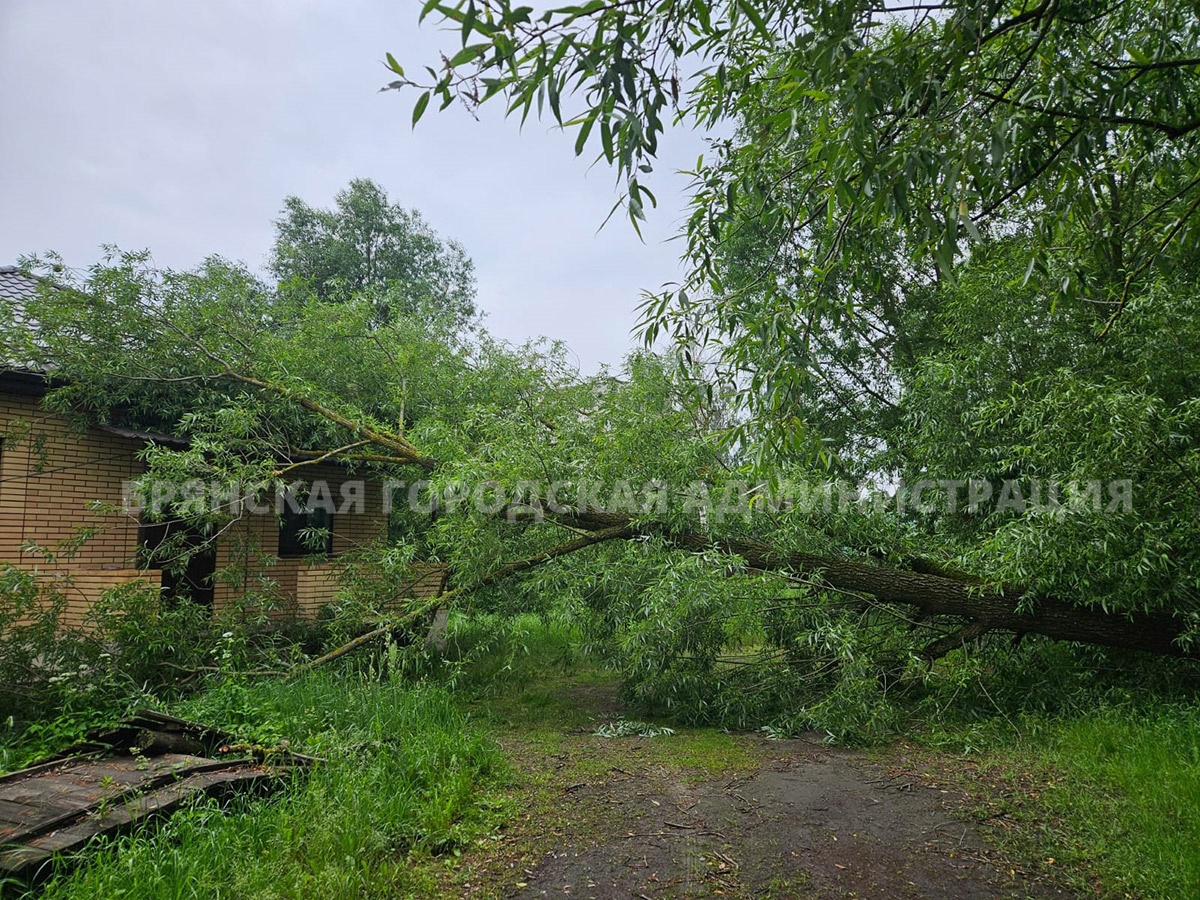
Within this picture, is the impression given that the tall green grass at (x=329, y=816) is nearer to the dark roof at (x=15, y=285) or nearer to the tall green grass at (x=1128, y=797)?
the tall green grass at (x=1128, y=797)

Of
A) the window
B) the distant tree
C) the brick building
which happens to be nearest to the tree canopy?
the brick building

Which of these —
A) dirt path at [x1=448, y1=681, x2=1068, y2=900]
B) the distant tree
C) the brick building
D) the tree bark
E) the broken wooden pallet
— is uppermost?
the distant tree

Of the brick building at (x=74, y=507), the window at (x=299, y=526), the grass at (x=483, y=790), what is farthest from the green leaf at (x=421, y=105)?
the window at (x=299, y=526)

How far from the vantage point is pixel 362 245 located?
57.7 feet

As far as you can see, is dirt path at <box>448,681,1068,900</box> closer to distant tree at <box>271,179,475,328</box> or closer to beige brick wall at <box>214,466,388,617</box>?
beige brick wall at <box>214,466,388,617</box>

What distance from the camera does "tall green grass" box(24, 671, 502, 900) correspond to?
2547 millimetres

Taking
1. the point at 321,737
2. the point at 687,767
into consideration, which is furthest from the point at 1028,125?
the point at 321,737

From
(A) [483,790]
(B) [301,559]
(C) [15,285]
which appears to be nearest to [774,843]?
(A) [483,790]

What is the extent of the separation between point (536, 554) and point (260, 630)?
276cm

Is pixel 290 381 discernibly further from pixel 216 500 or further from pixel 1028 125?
pixel 1028 125

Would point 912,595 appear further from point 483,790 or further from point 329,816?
point 329,816

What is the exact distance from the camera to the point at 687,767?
4.57 m

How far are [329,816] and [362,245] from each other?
16.8 m

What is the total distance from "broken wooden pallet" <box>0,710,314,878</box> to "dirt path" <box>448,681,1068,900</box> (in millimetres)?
1270
